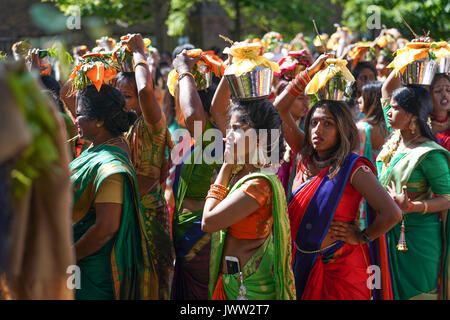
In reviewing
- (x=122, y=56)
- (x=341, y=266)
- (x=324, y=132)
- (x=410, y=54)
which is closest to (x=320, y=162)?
(x=324, y=132)

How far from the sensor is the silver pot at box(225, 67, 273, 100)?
3096 mm

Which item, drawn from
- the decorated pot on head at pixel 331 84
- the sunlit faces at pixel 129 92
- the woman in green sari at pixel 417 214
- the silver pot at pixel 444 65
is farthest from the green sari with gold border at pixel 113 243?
the silver pot at pixel 444 65

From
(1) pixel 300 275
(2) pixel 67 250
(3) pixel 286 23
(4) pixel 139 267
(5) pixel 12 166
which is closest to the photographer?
(5) pixel 12 166

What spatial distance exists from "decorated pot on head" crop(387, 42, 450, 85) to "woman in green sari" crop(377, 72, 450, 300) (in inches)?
3.7

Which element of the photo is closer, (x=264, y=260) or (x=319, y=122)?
(x=264, y=260)

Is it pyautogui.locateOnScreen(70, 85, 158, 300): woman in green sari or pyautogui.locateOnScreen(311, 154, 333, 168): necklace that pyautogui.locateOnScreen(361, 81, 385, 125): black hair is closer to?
pyautogui.locateOnScreen(311, 154, 333, 168): necklace

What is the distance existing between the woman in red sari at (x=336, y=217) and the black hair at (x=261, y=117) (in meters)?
0.43

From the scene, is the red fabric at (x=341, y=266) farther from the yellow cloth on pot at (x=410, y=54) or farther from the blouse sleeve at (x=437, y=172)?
→ the yellow cloth on pot at (x=410, y=54)

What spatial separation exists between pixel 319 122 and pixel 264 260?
3.07 ft

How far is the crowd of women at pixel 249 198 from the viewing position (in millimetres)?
2857

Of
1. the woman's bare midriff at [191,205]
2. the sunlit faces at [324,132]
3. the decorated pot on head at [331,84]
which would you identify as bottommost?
the woman's bare midriff at [191,205]

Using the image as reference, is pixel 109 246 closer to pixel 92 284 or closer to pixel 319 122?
pixel 92 284
